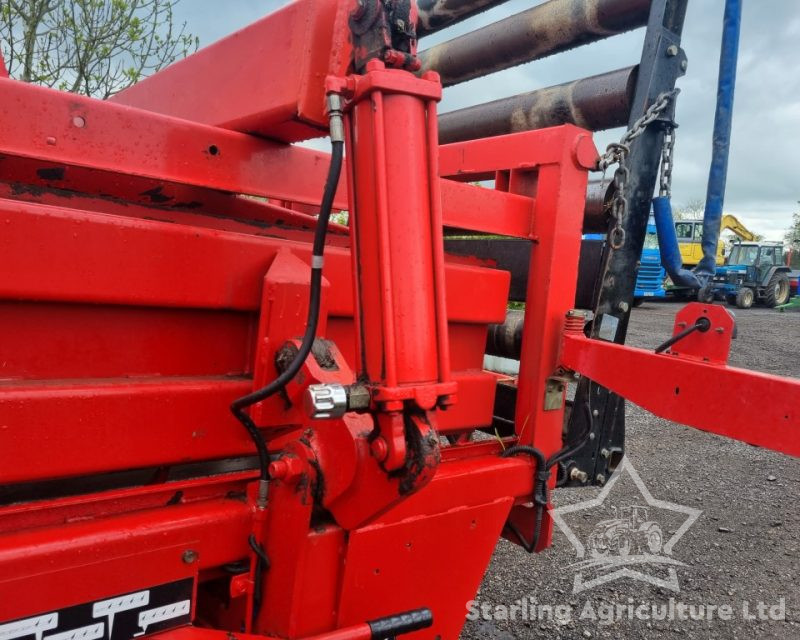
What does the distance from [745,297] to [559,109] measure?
897 inches

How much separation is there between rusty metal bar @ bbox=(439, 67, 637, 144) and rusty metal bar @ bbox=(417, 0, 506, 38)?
353 mm

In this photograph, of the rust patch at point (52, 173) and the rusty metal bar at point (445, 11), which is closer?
the rust patch at point (52, 173)

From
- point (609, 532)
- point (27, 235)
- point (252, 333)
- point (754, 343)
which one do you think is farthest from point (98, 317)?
point (754, 343)

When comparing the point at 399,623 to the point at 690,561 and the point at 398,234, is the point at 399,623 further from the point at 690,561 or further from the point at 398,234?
the point at 690,561

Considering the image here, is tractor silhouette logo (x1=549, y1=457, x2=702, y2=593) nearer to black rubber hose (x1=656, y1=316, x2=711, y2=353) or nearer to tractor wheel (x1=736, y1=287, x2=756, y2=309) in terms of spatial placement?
black rubber hose (x1=656, y1=316, x2=711, y2=353)

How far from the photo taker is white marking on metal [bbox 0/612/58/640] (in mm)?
1068

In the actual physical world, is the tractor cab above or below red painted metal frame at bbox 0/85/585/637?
above

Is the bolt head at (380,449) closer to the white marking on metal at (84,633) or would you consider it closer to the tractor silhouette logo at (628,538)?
the white marking on metal at (84,633)

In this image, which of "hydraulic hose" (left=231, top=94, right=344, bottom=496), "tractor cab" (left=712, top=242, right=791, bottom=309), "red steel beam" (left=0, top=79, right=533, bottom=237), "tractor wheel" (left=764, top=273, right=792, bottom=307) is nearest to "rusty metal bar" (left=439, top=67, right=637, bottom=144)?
"red steel beam" (left=0, top=79, right=533, bottom=237)

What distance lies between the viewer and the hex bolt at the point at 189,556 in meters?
1.25

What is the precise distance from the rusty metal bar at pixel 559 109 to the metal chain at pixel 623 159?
179mm

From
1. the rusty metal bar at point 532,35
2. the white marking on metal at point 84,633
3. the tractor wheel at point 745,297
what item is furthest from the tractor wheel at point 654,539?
the tractor wheel at point 745,297

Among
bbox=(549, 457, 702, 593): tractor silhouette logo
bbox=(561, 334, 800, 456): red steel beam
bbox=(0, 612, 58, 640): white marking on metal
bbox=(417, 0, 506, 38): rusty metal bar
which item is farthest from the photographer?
bbox=(549, 457, 702, 593): tractor silhouette logo

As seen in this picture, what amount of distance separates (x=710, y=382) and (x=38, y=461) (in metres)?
1.44
